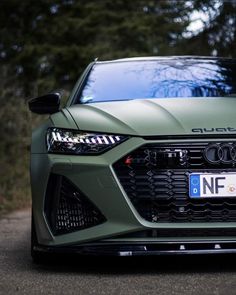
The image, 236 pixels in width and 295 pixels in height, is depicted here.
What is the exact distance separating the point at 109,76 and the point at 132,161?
5.28ft

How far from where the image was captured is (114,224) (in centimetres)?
404

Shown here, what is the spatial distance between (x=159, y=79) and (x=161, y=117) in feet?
3.79

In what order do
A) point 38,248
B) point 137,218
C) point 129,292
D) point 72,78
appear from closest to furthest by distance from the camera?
point 129,292, point 137,218, point 38,248, point 72,78

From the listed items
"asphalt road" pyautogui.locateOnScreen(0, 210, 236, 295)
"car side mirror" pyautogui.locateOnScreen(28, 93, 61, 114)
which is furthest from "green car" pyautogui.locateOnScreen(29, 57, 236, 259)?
"car side mirror" pyautogui.locateOnScreen(28, 93, 61, 114)

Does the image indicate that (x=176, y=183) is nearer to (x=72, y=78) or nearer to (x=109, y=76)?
(x=109, y=76)

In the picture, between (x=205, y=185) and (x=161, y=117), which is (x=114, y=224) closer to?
(x=205, y=185)

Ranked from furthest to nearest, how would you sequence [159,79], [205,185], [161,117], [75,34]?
1. [75,34]
2. [159,79]
3. [161,117]
4. [205,185]

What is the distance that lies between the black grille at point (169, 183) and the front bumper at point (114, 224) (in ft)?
0.13

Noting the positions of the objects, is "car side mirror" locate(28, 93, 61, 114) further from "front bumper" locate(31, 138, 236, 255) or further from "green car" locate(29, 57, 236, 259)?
"front bumper" locate(31, 138, 236, 255)

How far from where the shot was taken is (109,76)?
5.54m

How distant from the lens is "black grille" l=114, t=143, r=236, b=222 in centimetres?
404

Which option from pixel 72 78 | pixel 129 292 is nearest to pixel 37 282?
pixel 129 292

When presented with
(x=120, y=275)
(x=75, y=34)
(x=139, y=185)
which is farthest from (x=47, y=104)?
(x=75, y=34)

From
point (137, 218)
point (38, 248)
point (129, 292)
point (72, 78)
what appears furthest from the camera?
point (72, 78)
